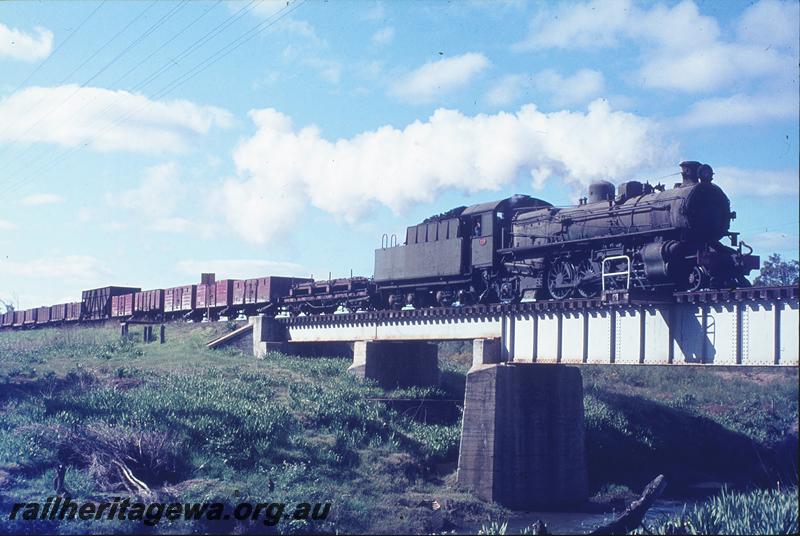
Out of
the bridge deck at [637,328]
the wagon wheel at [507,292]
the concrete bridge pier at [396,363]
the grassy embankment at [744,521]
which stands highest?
the wagon wheel at [507,292]

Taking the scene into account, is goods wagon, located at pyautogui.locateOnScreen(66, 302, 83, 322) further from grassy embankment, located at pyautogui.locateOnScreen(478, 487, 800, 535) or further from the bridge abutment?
grassy embankment, located at pyautogui.locateOnScreen(478, 487, 800, 535)

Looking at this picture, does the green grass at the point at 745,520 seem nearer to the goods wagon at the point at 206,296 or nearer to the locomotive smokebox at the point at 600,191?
the locomotive smokebox at the point at 600,191

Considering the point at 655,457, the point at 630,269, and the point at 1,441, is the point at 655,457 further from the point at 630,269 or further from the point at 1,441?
the point at 1,441

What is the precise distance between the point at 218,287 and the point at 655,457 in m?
26.4

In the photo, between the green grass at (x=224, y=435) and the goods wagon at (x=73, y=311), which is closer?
the green grass at (x=224, y=435)

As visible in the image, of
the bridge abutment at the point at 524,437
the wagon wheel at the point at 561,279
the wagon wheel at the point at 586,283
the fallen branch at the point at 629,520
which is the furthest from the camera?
the bridge abutment at the point at 524,437

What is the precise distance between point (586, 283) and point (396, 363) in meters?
13.0

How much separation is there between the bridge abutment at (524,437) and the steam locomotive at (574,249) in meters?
3.14

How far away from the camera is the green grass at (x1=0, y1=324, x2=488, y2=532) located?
62.4ft

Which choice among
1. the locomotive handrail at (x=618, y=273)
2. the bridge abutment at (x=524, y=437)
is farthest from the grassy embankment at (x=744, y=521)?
the bridge abutment at (x=524, y=437)

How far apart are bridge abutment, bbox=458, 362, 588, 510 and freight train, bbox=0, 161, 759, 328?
3.11 metres

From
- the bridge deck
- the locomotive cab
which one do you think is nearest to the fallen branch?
the bridge deck

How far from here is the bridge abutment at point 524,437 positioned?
24656 mm

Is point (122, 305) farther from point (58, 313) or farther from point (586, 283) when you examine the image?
point (586, 283)
